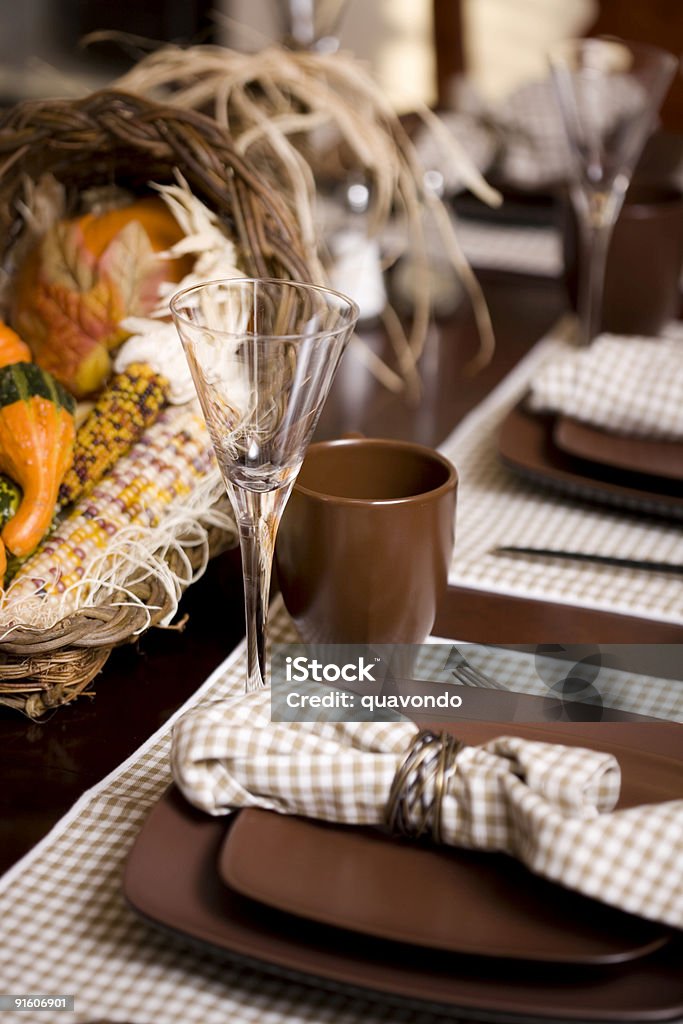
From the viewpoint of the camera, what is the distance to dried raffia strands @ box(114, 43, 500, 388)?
Result: 38.7 inches

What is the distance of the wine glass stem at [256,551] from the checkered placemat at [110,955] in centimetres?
7

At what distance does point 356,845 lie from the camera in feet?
1.47

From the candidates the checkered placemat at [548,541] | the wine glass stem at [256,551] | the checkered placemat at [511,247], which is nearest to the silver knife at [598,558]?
the checkered placemat at [548,541]

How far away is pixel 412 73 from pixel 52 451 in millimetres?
3510

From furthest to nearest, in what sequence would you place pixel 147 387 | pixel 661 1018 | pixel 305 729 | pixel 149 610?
pixel 147 387
pixel 149 610
pixel 305 729
pixel 661 1018

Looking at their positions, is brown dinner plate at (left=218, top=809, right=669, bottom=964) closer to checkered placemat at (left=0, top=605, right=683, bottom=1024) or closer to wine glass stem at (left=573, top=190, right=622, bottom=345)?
checkered placemat at (left=0, top=605, right=683, bottom=1024)

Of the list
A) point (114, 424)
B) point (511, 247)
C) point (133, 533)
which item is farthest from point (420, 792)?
point (511, 247)

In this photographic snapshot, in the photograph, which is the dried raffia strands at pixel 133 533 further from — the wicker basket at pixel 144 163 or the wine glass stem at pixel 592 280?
the wine glass stem at pixel 592 280

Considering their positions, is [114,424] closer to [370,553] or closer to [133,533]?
[133,533]

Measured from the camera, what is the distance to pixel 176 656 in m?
0.64

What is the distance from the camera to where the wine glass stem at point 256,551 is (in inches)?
20.9

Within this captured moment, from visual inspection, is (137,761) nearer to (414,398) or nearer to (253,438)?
(253,438)

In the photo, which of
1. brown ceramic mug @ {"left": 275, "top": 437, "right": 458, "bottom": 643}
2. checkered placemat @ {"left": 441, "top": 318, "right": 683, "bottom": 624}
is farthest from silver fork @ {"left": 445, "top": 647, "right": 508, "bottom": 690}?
checkered placemat @ {"left": 441, "top": 318, "right": 683, "bottom": 624}

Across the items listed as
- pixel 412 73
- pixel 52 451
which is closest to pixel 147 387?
pixel 52 451
